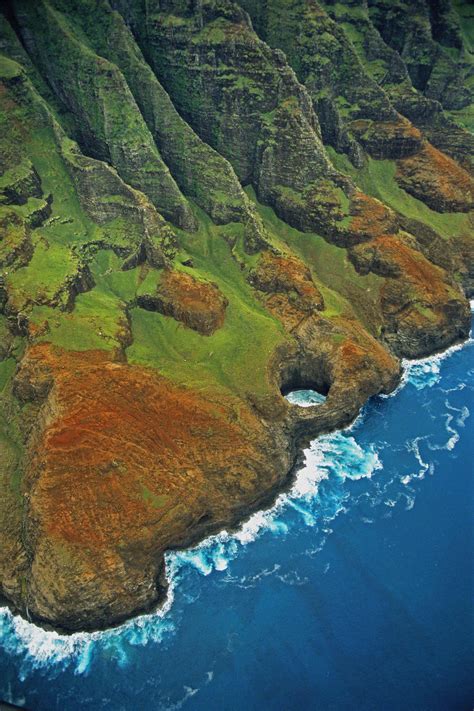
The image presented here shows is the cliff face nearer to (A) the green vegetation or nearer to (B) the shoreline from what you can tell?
(A) the green vegetation

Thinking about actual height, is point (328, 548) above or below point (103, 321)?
below

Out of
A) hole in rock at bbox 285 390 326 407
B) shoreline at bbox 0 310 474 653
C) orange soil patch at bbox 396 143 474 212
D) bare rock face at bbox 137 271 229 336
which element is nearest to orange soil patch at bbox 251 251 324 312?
bare rock face at bbox 137 271 229 336

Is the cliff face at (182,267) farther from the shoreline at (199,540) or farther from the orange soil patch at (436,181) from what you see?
the shoreline at (199,540)

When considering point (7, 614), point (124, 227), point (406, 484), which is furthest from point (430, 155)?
point (7, 614)

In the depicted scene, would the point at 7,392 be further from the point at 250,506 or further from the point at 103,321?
the point at 250,506

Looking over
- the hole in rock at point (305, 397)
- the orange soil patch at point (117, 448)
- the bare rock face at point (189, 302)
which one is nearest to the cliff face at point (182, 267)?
the orange soil patch at point (117, 448)

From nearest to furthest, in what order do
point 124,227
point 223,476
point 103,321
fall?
point 223,476, point 103,321, point 124,227

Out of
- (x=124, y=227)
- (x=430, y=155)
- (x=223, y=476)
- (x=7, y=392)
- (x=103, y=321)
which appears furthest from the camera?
(x=430, y=155)

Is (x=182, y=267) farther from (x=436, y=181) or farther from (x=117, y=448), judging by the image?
(x=436, y=181)
